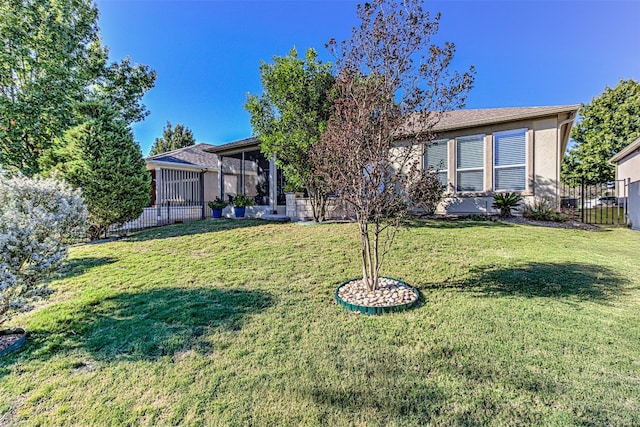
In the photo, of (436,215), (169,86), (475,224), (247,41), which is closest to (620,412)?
(475,224)

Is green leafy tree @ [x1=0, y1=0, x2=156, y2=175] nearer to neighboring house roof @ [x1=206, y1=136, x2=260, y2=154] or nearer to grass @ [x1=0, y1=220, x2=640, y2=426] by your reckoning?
neighboring house roof @ [x1=206, y1=136, x2=260, y2=154]

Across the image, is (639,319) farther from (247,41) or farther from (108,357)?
(247,41)

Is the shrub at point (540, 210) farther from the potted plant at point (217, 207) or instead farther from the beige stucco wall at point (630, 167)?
the potted plant at point (217, 207)

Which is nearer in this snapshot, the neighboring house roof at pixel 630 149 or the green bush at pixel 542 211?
the green bush at pixel 542 211

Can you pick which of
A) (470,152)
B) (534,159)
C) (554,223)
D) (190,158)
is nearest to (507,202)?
(554,223)

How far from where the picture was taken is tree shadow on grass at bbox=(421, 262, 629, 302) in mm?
4164

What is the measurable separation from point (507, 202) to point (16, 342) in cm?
1192

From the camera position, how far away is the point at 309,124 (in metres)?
9.27

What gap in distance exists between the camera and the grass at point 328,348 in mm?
2186

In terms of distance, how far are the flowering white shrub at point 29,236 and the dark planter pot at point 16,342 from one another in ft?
0.66

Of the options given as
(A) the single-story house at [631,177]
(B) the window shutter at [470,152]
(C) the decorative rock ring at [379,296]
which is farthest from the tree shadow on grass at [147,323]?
(A) the single-story house at [631,177]

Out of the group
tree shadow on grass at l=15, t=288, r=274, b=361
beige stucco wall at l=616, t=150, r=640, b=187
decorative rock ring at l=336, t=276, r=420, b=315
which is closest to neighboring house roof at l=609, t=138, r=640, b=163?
beige stucco wall at l=616, t=150, r=640, b=187

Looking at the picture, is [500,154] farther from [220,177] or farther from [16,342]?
[16,342]

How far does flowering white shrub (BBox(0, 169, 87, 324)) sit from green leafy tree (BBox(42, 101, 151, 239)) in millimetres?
5596
